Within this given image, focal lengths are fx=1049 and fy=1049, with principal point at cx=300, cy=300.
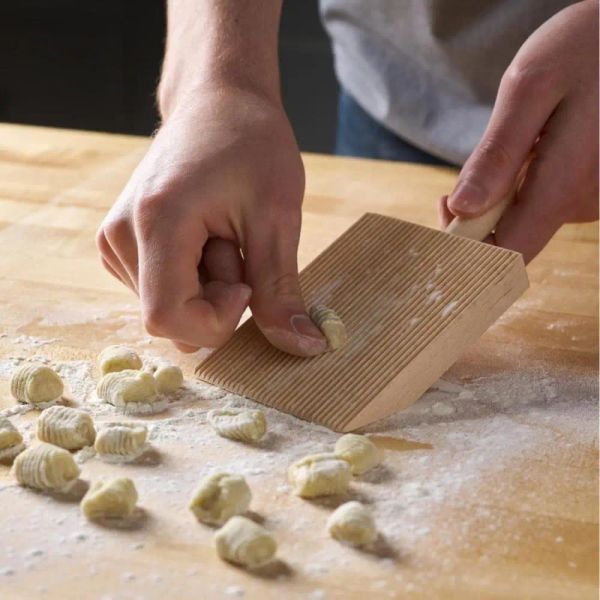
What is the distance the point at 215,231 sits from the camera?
46.0 inches

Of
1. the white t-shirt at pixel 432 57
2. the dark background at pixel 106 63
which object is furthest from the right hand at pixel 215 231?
the dark background at pixel 106 63

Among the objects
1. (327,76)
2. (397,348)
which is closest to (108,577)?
(397,348)

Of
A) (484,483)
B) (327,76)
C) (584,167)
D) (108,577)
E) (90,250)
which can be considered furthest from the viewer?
(327,76)

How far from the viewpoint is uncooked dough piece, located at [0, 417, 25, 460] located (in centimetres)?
101

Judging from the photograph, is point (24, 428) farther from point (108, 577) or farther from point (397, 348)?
point (397, 348)

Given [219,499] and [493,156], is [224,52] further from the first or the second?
[219,499]

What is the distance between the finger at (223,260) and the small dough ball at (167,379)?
118 mm

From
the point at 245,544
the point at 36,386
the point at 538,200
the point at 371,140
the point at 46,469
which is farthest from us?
the point at 371,140

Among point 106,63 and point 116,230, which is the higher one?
point 116,230

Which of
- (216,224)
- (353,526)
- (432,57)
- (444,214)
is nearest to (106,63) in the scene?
(432,57)

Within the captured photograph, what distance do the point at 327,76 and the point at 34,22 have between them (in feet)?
2.76

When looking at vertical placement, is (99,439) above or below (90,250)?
above

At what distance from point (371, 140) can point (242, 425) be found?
1.02 meters

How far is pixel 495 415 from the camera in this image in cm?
113
